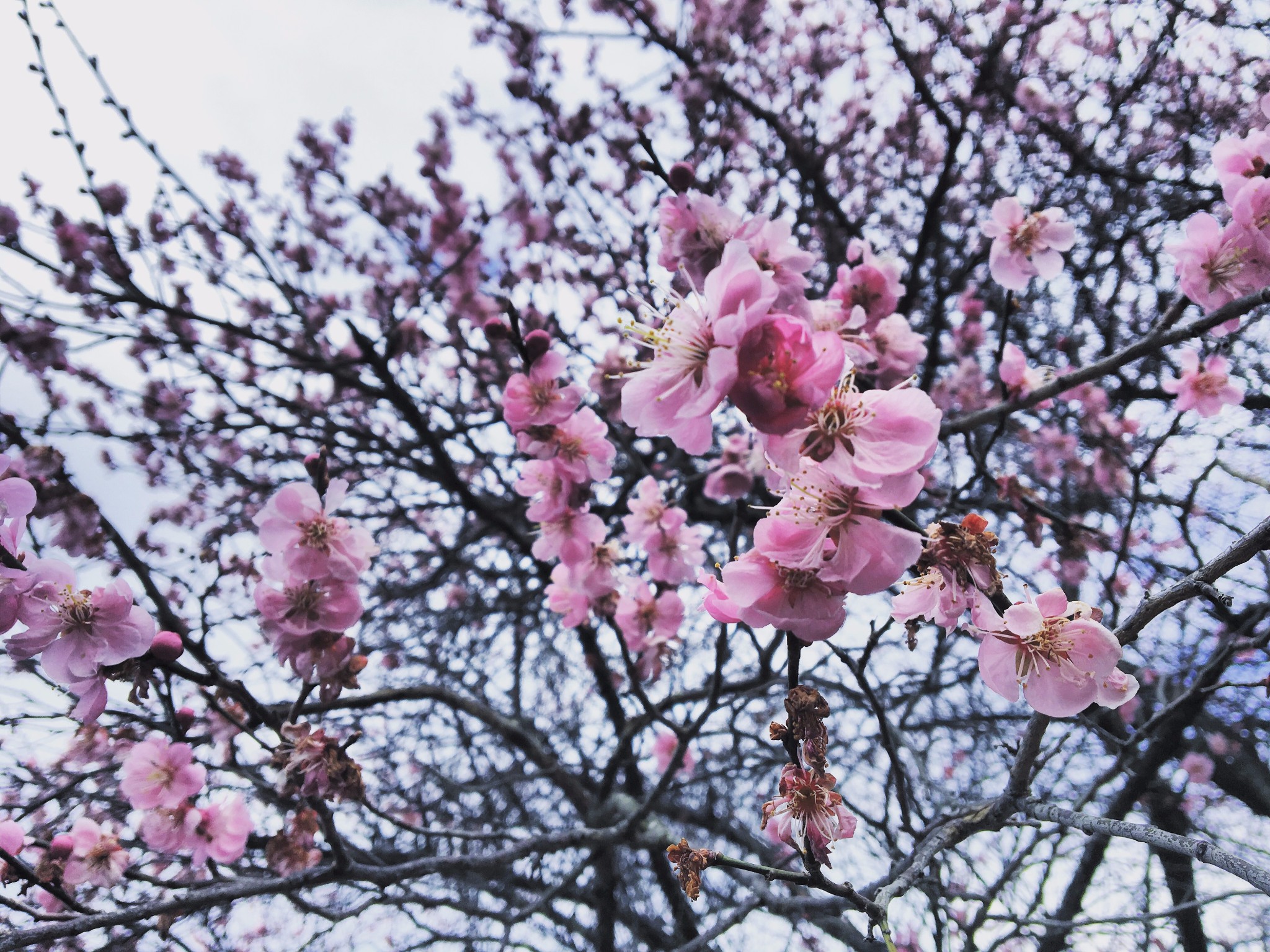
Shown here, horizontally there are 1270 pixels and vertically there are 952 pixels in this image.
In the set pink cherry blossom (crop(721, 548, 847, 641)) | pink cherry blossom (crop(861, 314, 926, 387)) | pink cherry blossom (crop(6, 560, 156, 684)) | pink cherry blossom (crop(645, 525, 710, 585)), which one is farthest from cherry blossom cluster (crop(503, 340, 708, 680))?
pink cherry blossom (crop(721, 548, 847, 641))

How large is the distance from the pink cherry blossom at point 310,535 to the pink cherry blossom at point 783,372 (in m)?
1.32

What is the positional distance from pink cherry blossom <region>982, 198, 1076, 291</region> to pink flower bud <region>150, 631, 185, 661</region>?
2.78 meters

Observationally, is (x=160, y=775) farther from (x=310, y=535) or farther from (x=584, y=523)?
(x=584, y=523)

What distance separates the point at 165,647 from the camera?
1574mm

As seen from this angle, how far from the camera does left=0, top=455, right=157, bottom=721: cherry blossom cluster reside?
1.33 metres

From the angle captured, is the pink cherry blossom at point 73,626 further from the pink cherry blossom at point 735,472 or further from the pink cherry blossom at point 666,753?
the pink cherry blossom at point 666,753

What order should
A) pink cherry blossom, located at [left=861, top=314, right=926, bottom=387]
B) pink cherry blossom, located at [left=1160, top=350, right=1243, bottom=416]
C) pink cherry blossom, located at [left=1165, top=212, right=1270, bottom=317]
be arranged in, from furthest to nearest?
pink cherry blossom, located at [left=1160, top=350, right=1243, bottom=416]
pink cherry blossom, located at [left=861, top=314, right=926, bottom=387]
pink cherry blossom, located at [left=1165, top=212, right=1270, bottom=317]

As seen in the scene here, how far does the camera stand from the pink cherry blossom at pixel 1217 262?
169cm

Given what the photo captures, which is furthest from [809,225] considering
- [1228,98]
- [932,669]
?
[932,669]

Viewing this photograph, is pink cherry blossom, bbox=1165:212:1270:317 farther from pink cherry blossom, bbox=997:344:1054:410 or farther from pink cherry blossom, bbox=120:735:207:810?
pink cherry blossom, bbox=120:735:207:810

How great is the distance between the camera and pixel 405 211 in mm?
5574

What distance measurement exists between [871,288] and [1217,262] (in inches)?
36.7

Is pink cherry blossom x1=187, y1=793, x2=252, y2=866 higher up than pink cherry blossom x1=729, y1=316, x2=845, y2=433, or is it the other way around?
pink cherry blossom x1=729, y1=316, x2=845, y2=433

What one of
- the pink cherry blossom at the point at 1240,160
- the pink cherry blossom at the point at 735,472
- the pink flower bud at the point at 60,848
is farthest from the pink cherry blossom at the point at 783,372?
the pink flower bud at the point at 60,848
